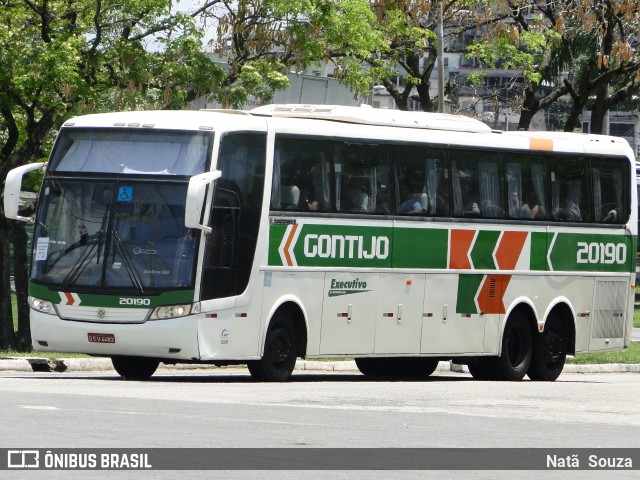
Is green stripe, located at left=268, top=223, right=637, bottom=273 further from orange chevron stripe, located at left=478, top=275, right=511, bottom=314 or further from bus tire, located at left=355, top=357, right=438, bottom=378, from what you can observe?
bus tire, located at left=355, top=357, right=438, bottom=378

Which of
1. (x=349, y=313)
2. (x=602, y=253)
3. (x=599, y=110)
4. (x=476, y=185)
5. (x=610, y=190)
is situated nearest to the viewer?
(x=349, y=313)

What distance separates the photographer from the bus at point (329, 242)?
1783cm

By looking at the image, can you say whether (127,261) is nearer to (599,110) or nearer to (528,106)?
(528,106)

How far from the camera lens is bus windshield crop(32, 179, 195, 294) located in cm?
1772

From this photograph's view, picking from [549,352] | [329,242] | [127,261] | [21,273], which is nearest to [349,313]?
[329,242]

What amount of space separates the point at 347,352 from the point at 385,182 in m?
2.26

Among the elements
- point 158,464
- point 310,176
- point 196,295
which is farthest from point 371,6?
point 158,464

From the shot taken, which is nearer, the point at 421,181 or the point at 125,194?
the point at 125,194

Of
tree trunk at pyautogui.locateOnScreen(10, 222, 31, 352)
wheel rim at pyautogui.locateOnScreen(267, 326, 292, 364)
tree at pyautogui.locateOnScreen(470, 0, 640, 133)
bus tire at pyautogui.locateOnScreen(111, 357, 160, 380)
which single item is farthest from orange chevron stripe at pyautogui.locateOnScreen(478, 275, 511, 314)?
tree trunk at pyautogui.locateOnScreen(10, 222, 31, 352)

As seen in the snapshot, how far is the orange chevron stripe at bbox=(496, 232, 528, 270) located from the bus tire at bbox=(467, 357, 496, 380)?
148cm

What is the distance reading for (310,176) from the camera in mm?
19203

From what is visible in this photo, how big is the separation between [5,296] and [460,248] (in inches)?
487

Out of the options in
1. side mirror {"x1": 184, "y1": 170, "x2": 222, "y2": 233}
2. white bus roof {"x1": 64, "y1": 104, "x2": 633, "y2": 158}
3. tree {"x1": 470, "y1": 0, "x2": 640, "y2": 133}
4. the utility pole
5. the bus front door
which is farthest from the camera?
tree {"x1": 470, "y1": 0, "x2": 640, "y2": 133}

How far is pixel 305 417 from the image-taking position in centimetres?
1311
